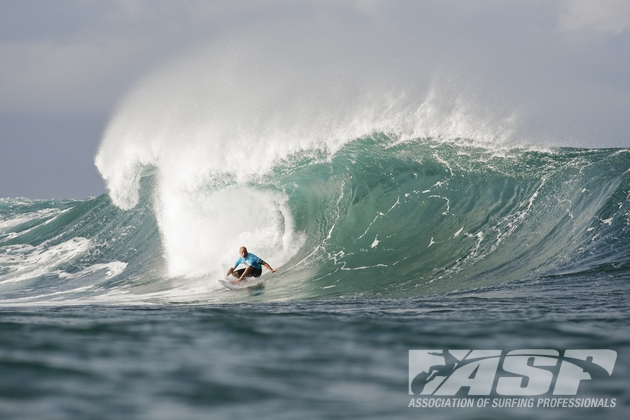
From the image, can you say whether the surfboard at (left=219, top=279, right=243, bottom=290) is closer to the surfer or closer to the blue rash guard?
the surfer

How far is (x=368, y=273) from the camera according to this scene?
11.6 m

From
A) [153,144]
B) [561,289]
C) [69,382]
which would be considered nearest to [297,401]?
[69,382]

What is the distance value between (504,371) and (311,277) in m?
7.87

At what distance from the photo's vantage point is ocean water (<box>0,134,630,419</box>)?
3.60 meters

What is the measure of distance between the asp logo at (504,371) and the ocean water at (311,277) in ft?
0.38

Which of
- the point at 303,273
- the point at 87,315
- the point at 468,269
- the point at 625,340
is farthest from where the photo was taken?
the point at 303,273

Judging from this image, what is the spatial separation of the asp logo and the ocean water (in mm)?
115

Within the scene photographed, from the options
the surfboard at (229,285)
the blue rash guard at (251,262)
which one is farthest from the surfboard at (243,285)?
the blue rash guard at (251,262)

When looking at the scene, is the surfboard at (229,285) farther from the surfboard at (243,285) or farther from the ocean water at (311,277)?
the ocean water at (311,277)

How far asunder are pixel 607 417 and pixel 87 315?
4.27 meters

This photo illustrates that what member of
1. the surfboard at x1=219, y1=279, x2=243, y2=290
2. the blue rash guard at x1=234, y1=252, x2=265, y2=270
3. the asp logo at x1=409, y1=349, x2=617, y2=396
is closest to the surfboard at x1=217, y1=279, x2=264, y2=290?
the surfboard at x1=219, y1=279, x2=243, y2=290

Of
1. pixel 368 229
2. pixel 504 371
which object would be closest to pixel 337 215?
pixel 368 229

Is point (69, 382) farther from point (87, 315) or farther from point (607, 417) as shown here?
point (607, 417)

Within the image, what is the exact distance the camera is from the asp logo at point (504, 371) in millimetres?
3648
